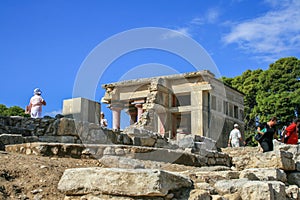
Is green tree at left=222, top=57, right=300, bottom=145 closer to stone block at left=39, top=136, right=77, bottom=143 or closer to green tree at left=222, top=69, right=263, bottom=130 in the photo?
green tree at left=222, top=69, right=263, bottom=130

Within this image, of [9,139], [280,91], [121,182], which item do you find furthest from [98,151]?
[280,91]

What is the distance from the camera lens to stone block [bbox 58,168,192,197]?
3.41m

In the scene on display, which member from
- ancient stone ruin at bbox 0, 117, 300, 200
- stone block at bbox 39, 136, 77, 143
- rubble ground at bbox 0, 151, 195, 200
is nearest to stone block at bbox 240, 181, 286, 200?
ancient stone ruin at bbox 0, 117, 300, 200

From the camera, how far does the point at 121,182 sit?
3.51 metres

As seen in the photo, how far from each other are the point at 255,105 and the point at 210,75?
1111 centimetres

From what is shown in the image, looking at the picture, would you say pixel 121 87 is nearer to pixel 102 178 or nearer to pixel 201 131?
pixel 201 131

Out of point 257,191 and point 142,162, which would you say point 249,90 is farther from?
point 257,191

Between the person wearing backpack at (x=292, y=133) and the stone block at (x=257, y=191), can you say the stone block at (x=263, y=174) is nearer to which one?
the stone block at (x=257, y=191)

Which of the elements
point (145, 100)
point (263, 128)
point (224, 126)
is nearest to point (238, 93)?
point (224, 126)

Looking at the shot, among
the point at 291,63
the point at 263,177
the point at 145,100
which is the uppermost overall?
the point at 291,63

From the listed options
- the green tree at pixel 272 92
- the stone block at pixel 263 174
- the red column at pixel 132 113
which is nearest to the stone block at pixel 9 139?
the stone block at pixel 263 174

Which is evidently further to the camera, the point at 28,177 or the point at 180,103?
Result: the point at 180,103

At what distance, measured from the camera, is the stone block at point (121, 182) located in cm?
341

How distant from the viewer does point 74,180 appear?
12.3ft
